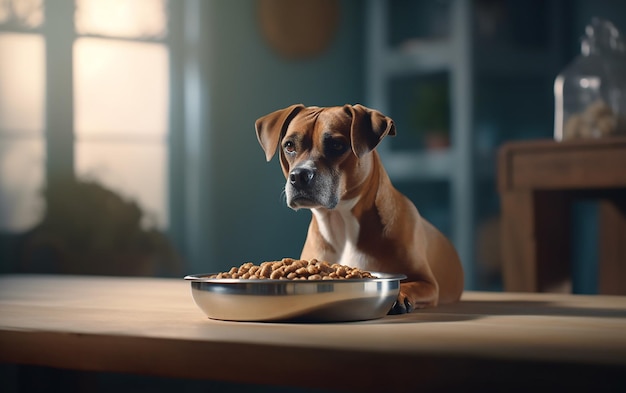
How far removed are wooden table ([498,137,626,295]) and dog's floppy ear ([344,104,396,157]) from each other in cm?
126

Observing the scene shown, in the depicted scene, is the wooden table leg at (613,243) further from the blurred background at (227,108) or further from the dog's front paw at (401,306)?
the dog's front paw at (401,306)

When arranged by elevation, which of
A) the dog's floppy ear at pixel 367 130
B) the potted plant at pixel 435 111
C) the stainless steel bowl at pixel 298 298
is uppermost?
the potted plant at pixel 435 111

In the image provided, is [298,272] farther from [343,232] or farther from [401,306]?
[343,232]

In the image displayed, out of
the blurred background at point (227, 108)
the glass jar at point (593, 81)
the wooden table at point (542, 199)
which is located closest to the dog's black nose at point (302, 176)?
the wooden table at point (542, 199)

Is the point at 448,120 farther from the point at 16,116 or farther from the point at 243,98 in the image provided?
the point at 16,116

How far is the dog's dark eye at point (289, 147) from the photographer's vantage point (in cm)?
Answer: 142

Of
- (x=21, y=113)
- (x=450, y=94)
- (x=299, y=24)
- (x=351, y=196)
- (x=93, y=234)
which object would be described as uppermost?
(x=299, y=24)

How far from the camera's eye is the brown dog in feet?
4.50

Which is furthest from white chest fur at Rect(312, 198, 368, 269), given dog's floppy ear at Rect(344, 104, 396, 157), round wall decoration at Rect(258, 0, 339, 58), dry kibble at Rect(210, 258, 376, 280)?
round wall decoration at Rect(258, 0, 339, 58)

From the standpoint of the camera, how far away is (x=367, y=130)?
139 cm

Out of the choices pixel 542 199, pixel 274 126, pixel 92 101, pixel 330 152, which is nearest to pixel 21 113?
pixel 92 101

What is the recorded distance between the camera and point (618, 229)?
2953 mm

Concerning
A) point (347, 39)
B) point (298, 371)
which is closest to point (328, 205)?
point (298, 371)

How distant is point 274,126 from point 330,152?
0.12 meters
